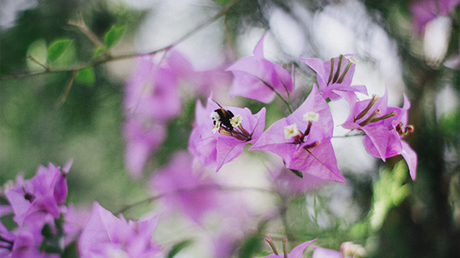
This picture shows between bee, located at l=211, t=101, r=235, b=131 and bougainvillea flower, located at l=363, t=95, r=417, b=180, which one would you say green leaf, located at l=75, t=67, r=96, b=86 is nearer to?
bee, located at l=211, t=101, r=235, b=131

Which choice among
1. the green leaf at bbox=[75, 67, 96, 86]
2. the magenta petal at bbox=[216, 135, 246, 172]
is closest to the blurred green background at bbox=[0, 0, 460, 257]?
the green leaf at bbox=[75, 67, 96, 86]

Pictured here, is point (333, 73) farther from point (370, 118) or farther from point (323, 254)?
point (323, 254)

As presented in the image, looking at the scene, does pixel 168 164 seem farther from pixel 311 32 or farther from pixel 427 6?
pixel 427 6

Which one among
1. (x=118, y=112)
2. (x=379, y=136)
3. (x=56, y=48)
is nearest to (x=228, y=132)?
(x=379, y=136)

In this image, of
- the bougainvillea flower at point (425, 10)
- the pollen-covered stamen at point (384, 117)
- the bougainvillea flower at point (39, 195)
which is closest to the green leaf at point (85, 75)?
the bougainvillea flower at point (39, 195)

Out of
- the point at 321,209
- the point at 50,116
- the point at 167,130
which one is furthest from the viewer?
the point at 50,116

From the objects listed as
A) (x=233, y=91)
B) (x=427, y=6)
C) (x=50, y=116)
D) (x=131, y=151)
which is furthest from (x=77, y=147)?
(x=427, y=6)
